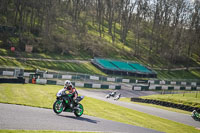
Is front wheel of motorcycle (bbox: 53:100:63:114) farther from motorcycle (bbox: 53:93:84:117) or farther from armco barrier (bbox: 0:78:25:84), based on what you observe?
armco barrier (bbox: 0:78:25:84)

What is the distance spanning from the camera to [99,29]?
243 feet

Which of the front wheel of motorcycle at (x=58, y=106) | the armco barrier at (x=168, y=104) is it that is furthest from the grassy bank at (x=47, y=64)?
the front wheel of motorcycle at (x=58, y=106)

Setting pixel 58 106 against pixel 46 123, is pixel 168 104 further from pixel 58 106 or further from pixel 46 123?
pixel 46 123

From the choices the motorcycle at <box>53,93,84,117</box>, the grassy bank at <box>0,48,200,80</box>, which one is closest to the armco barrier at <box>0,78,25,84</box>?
the grassy bank at <box>0,48,200,80</box>

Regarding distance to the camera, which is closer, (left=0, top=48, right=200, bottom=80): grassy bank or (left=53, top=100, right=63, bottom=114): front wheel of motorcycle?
(left=53, top=100, right=63, bottom=114): front wheel of motorcycle

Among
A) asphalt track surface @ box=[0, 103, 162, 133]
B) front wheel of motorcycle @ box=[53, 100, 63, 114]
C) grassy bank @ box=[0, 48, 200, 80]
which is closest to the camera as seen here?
asphalt track surface @ box=[0, 103, 162, 133]

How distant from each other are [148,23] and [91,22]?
21369mm

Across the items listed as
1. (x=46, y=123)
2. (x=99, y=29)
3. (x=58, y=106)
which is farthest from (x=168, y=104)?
(x=99, y=29)

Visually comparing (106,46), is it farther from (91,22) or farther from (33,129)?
(33,129)

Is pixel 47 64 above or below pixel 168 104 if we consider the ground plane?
above

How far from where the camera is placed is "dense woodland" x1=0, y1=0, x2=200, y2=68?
56.4 m

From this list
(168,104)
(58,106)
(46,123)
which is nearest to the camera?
(46,123)

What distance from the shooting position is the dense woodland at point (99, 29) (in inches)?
2219

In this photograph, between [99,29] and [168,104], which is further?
[99,29]
